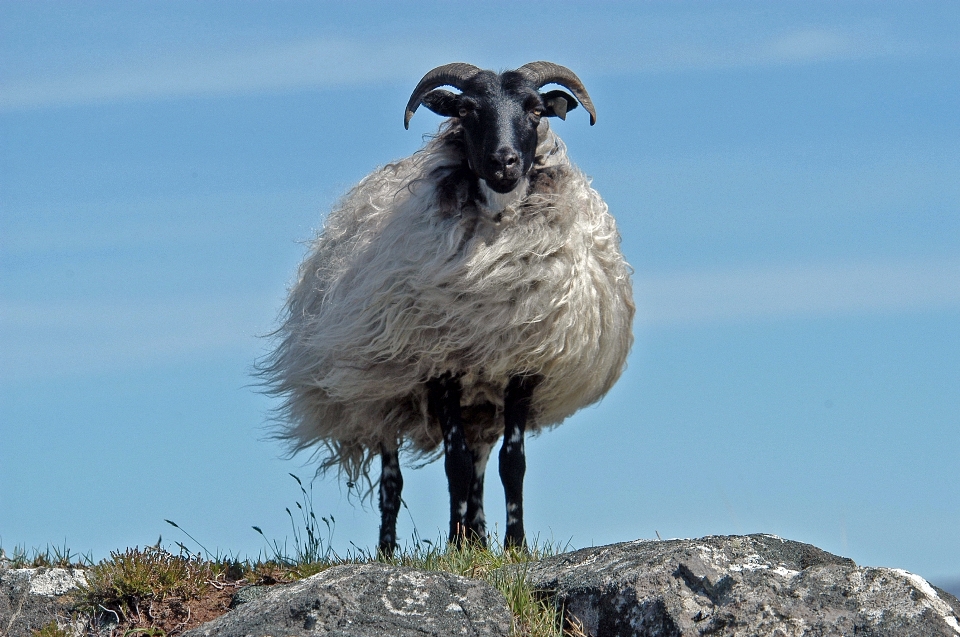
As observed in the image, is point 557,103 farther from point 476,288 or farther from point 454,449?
point 454,449

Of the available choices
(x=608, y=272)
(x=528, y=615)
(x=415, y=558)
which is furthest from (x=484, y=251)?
(x=528, y=615)

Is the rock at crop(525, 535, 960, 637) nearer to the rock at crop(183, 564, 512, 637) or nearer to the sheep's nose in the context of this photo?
the rock at crop(183, 564, 512, 637)

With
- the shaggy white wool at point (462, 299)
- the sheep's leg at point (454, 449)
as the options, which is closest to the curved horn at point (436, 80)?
the shaggy white wool at point (462, 299)

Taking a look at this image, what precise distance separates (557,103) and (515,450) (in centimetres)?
235

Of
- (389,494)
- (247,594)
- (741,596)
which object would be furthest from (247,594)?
(389,494)

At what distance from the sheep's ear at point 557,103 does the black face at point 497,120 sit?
33mm

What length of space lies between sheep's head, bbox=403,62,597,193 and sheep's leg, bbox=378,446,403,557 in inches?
93.8

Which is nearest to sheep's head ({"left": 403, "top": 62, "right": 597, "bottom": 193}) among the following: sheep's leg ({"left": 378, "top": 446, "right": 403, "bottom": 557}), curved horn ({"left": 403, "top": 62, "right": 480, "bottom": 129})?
curved horn ({"left": 403, "top": 62, "right": 480, "bottom": 129})

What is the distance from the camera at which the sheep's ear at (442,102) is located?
7.81 meters

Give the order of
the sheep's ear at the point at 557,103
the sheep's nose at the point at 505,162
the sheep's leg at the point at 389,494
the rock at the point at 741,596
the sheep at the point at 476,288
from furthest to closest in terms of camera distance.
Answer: the sheep's leg at the point at 389,494, the sheep's ear at the point at 557,103, the sheep at the point at 476,288, the sheep's nose at the point at 505,162, the rock at the point at 741,596

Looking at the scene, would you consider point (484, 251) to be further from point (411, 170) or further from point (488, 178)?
point (411, 170)

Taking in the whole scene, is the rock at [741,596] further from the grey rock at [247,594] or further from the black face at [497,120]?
the black face at [497,120]

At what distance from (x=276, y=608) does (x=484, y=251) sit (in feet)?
9.61

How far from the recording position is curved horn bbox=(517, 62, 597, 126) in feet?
26.3
